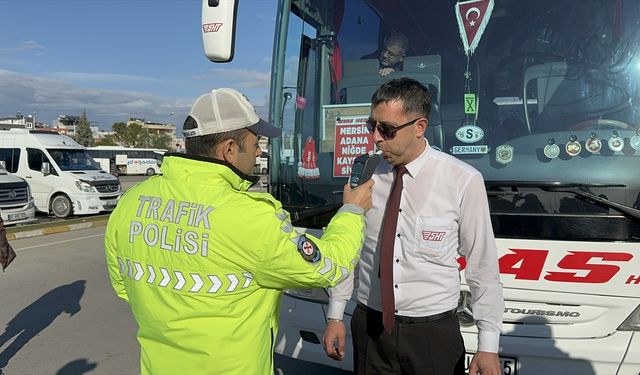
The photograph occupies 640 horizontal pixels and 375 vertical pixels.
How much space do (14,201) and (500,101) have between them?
12527mm

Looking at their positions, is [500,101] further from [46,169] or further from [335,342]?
[46,169]

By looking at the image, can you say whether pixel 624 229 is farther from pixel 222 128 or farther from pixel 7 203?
pixel 7 203

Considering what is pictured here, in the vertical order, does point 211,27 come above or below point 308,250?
above

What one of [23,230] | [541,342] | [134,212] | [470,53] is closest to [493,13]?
[470,53]

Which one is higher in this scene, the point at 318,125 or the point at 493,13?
the point at 493,13

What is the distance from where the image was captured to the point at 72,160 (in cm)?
1552

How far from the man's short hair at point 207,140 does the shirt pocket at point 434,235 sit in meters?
0.90

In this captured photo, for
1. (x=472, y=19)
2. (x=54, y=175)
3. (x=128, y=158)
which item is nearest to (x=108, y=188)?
(x=54, y=175)

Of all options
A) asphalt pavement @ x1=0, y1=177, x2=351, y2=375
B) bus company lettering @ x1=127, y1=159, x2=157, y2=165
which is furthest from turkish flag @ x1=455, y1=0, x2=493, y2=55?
bus company lettering @ x1=127, y1=159, x2=157, y2=165

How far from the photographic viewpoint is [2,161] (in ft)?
49.5

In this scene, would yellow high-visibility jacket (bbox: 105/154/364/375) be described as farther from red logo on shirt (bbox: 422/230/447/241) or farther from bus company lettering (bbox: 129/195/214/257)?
red logo on shirt (bbox: 422/230/447/241)

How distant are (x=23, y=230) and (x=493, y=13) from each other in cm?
1180

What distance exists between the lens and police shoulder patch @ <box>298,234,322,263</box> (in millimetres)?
1635

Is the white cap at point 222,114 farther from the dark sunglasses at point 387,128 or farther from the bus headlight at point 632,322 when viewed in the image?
the bus headlight at point 632,322
